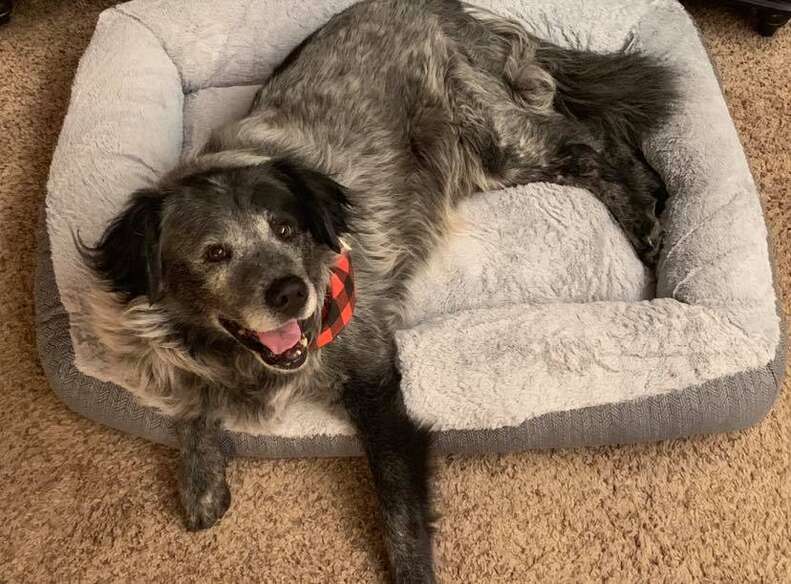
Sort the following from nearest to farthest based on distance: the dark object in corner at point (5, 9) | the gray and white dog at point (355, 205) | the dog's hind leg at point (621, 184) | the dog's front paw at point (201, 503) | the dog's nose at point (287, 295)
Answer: the dog's nose at point (287, 295) → the gray and white dog at point (355, 205) → the dog's front paw at point (201, 503) → the dog's hind leg at point (621, 184) → the dark object in corner at point (5, 9)

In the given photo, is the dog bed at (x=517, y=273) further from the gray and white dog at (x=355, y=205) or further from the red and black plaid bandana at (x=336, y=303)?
the red and black plaid bandana at (x=336, y=303)

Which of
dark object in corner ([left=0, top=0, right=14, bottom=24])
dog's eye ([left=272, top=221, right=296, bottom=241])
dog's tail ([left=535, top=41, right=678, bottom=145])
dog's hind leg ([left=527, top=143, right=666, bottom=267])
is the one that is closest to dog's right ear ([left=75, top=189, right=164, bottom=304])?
dog's eye ([left=272, top=221, right=296, bottom=241])

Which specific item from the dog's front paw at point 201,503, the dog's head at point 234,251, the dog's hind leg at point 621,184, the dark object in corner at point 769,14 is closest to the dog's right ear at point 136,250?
the dog's head at point 234,251

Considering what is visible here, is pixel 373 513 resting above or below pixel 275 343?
below

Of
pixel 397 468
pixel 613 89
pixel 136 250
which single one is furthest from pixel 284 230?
pixel 613 89

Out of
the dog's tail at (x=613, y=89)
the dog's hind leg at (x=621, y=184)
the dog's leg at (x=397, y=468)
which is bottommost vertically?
the dog's leg at (x=397, y=468)

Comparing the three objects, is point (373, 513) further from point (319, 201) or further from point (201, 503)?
point (319, 201)

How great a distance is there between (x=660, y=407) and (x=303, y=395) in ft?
3.12

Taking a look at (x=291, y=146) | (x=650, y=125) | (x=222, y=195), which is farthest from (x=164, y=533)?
(x=650, y=125)

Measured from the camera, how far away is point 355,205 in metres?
2.09

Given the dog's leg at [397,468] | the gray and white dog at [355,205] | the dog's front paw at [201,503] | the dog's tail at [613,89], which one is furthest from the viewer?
the dog's tail at [613,89]

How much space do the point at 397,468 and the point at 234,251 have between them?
2.33 ft

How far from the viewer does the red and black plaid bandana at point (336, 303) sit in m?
1.93

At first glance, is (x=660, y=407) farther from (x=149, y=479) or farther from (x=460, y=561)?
(x=149, y=479)
